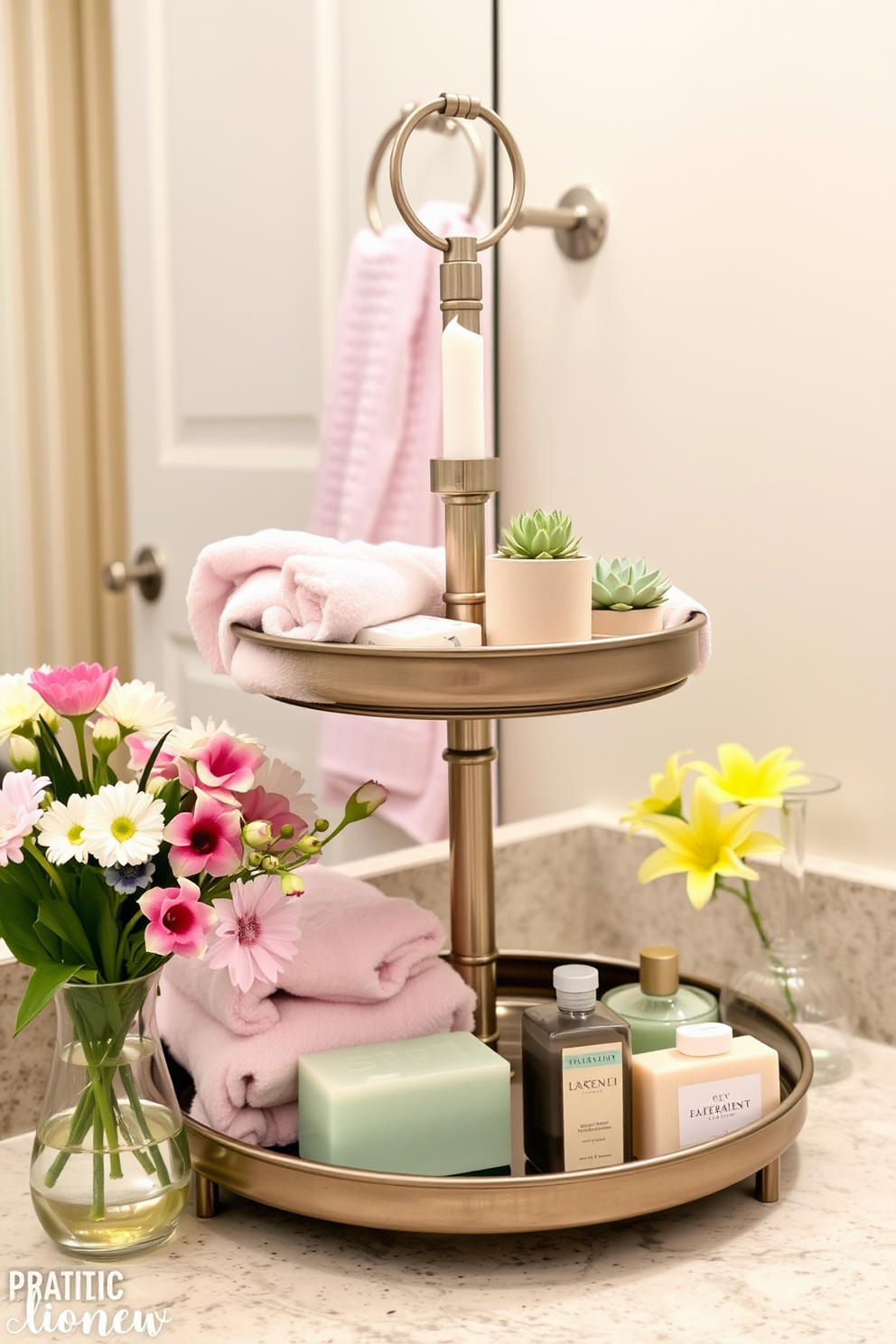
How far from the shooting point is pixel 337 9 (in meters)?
1.39

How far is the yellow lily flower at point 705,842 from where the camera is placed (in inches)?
38.1

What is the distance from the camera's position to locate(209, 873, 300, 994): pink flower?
0.69 meters

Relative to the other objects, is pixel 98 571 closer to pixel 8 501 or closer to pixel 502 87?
pixel 8 501

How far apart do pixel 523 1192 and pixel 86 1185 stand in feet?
0.73

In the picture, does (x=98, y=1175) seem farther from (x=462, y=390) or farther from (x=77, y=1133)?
(x=462, y=390)

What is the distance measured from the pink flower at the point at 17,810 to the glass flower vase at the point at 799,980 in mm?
517

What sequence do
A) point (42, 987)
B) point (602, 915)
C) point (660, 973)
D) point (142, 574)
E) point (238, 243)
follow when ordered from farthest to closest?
point (142, 574), point (238, 243), point (602, 915), point (660, 973), point (42, 987)

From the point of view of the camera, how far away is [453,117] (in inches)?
31.7

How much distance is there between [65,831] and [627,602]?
1.08ft

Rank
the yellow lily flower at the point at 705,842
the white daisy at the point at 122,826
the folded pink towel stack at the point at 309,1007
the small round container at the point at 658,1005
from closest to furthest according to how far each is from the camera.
Answer: the white daisy at the point at 122,826 → the folded pink towel stack at the point at 309,1007 → the small round container at the point at 658,1005 → the yellow lily flower at the point at 705,842

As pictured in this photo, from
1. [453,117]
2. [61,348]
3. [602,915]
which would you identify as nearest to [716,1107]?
[602,915]

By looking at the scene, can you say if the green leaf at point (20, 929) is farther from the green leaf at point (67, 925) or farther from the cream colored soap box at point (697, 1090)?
the cream colored soap box at point (697, 1090)

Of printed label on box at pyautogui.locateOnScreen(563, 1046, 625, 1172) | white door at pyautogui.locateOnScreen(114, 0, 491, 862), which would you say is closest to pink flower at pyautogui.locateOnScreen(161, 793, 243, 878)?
printed label on box at pyautogui.locateOnScreen(563, 1046, 625, 1172)

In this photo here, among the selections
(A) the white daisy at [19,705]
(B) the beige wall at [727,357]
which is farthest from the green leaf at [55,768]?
(B) the beige wall at [727,357]
